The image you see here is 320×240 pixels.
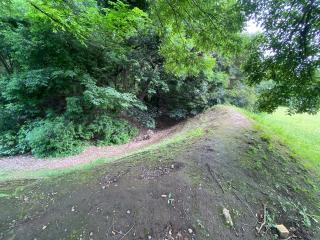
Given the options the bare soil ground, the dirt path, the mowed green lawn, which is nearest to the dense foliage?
the dirt path

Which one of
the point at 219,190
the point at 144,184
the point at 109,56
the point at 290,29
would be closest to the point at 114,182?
the point at 144,184

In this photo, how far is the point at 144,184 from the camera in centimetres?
304

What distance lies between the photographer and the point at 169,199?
2.79m

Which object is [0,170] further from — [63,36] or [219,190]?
[219,190]

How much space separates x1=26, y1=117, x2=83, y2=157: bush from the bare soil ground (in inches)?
143

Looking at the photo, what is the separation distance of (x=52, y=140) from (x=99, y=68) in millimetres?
3463

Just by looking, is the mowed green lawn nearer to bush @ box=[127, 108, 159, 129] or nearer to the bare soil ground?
the bare soil ground

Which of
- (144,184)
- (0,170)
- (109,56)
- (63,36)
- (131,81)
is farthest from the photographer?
(131,81)

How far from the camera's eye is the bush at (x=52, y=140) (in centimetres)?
711

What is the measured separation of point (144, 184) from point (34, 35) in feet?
23.6

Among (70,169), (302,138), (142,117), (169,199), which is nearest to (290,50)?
(169,199)

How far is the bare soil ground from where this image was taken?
2.46 meters

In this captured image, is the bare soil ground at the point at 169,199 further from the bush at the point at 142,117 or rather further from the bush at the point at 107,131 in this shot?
the bush at the point at 142,117

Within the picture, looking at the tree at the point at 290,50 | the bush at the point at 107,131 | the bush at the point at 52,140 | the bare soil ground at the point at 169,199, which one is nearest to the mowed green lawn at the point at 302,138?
the tree at the point at 290,50
